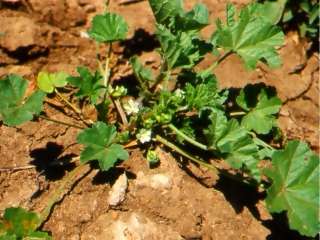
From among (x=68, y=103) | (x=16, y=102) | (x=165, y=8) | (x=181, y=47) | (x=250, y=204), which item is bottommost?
(x=250, y=204)

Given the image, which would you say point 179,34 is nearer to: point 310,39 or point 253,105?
point 253,105

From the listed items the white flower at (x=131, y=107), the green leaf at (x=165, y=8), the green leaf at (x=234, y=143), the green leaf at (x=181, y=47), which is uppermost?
the green leaf at (x=165, y=8)

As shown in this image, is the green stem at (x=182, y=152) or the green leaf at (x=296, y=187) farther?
the green stem at (x=182, y=152)

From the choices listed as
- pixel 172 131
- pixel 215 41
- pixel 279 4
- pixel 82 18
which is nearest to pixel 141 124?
pixel 172 131

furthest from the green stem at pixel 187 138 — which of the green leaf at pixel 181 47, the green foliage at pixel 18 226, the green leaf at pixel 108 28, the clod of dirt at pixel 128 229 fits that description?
the green foliage at pixel 18 226

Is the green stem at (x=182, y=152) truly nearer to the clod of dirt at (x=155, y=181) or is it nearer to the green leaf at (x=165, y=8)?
the clod of dirt at (x=155, y=181)

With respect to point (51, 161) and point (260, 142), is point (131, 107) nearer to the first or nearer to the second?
point (51, 161)

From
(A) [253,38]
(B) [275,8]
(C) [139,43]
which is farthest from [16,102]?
(B) [275,8]
